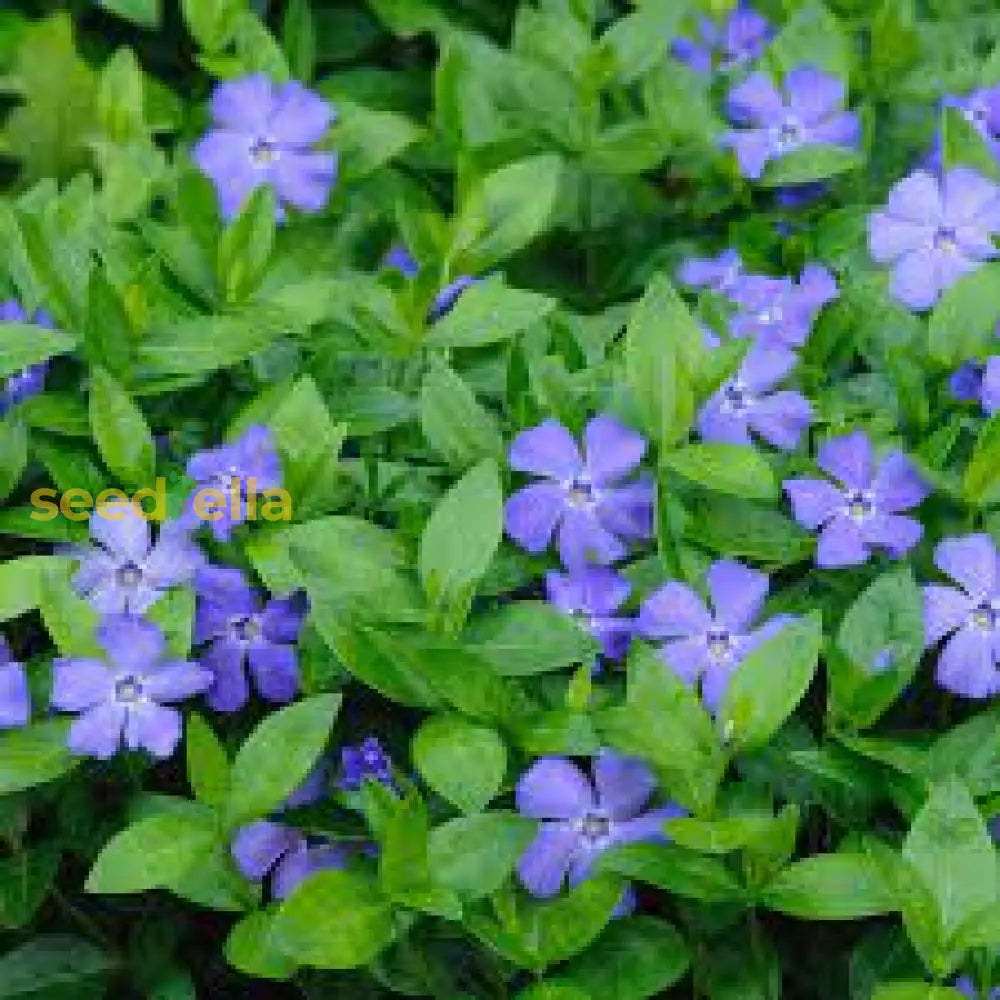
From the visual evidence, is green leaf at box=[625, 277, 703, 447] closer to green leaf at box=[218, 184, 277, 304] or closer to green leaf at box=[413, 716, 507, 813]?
green leaf at box=[413, 716, 507, 813]

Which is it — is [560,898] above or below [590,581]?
below

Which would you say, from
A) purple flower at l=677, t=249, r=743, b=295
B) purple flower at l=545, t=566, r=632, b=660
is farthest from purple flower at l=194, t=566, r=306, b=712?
purple flower at l=677, t=249, r=743, b=295

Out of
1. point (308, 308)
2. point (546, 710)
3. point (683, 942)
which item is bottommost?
point (683, 942)

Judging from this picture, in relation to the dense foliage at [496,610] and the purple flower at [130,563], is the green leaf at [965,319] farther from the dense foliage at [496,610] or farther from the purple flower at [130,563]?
the purple flower at [130,563]

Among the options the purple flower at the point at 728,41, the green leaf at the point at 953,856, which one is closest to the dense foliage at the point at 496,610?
the green leaf at the point at 953,856

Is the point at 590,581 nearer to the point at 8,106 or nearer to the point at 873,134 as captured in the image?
the point at 873,134

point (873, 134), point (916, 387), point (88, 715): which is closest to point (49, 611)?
point (88, 715)

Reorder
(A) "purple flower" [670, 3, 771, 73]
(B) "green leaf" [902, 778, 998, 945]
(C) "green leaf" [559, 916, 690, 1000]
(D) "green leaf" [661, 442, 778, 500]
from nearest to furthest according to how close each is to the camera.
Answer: (B) "green leaf" [902, 778, 998, 945] → (C) "green leaf" [559, 916, 690, 1000] → (D) "green leaf" [661, 442, 778, 500] → (A) "purple flower" [670, 3, 771, 73]
